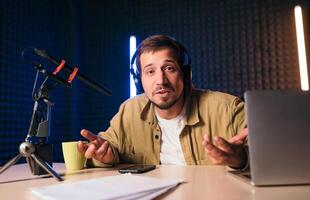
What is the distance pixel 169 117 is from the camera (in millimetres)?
1460

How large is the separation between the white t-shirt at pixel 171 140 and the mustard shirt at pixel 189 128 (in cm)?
3

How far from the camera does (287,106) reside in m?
0.64

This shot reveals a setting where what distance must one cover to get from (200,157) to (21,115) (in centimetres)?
108

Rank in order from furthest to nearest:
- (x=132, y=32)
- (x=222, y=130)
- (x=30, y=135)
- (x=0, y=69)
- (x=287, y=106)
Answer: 1. (x=132, y=32)
2. (x=0, y=69)
3. (x=222, y=130)
4. (x=30, y=135)
5. (x=287, y=106)

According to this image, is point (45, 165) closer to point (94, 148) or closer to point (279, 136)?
point (94, 148)

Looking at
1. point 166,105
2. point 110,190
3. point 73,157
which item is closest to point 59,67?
point 73,157

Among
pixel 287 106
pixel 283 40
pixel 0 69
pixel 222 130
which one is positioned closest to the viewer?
pixel 287 106

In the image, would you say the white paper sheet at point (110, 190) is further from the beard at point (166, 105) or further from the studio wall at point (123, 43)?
the studio wall at point (123, 43)

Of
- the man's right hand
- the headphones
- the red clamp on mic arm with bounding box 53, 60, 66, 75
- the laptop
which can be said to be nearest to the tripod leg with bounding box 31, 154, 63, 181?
the man's right hand

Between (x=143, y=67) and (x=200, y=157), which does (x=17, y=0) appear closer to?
(x=143, y=67)

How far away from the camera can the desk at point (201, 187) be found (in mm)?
574

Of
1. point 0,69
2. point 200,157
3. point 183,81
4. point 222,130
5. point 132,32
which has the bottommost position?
point 200,157

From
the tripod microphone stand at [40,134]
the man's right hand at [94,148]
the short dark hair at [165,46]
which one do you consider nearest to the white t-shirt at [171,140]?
the short dark hair at [165,46]

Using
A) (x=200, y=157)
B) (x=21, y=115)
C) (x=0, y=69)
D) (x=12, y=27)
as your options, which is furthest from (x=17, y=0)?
(x=200, y=157)
